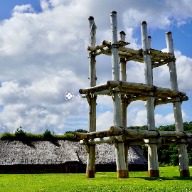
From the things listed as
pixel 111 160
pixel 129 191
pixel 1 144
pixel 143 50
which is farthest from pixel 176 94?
pixel 1 144

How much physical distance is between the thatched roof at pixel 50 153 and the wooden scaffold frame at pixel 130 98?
74.0ft

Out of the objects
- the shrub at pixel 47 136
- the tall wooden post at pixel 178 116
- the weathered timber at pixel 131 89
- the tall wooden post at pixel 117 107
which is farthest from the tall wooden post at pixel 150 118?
the shrub at pixel 47 136

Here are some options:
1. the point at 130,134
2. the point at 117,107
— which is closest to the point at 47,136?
the point at 117,107

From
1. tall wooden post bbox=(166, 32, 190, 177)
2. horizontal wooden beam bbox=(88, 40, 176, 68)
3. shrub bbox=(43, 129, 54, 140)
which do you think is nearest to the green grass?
tall wooden post bbox=(166, 32, 190, 177)

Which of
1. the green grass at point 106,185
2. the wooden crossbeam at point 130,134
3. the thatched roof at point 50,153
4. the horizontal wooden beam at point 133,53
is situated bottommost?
the green grass at point 106,185

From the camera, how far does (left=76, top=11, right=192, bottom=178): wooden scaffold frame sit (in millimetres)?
29938

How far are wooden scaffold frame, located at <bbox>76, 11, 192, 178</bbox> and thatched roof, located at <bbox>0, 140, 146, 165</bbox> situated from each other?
22554 millimetres

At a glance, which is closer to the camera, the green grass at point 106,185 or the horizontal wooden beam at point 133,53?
the green grass at point 106,185

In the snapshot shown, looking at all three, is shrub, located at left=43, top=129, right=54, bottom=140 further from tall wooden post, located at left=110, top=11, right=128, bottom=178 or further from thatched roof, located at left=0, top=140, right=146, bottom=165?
tall wooden post, located at left=110, top=11, right=128, bottom=178

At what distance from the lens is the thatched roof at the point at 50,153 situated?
55094 millimetres

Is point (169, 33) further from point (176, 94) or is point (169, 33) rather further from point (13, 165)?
point (13, 165)

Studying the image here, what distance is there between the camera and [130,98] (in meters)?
36.6

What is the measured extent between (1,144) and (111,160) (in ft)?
56.6

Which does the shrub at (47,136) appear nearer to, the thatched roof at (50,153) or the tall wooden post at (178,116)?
the thatched roof at (50,153)
